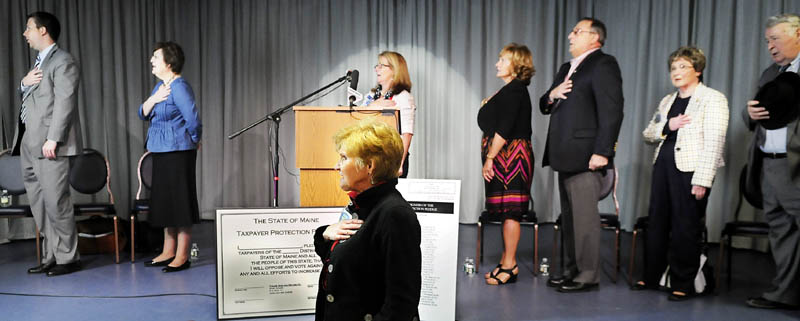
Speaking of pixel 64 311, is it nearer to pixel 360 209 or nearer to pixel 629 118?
pixel 360 209

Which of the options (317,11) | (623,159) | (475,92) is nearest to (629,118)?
(623,159)

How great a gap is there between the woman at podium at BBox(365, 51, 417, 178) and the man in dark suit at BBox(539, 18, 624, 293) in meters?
0.97

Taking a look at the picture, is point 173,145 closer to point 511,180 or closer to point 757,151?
point 511,180

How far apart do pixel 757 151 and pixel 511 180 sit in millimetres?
1540

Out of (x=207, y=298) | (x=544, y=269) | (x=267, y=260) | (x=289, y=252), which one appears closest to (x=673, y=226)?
(x=544, y=269)

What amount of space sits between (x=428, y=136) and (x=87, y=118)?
3.65 meters

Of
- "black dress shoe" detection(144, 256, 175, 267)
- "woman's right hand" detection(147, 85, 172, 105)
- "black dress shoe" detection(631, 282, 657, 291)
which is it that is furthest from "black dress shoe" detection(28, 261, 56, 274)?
"black dress shoe" detection(631, 282, 657, 291)

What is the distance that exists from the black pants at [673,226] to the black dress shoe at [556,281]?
55cm

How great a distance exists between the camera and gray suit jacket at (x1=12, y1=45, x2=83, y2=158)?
4.01m

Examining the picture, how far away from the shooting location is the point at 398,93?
3.92 m

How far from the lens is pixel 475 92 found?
6637 mm

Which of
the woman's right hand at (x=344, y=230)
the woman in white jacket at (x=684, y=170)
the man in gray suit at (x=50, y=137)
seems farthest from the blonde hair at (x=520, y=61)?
the man in gray suit at (x=50, y=137)

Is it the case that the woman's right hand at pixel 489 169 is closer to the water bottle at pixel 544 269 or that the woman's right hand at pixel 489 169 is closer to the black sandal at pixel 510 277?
the black sandal at pixel 510 277

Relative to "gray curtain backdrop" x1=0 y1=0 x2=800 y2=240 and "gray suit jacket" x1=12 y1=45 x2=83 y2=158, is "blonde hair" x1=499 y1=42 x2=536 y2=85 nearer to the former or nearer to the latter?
"gray curtain backdrop" x1=0 y1=0 x2=800 y2=240
